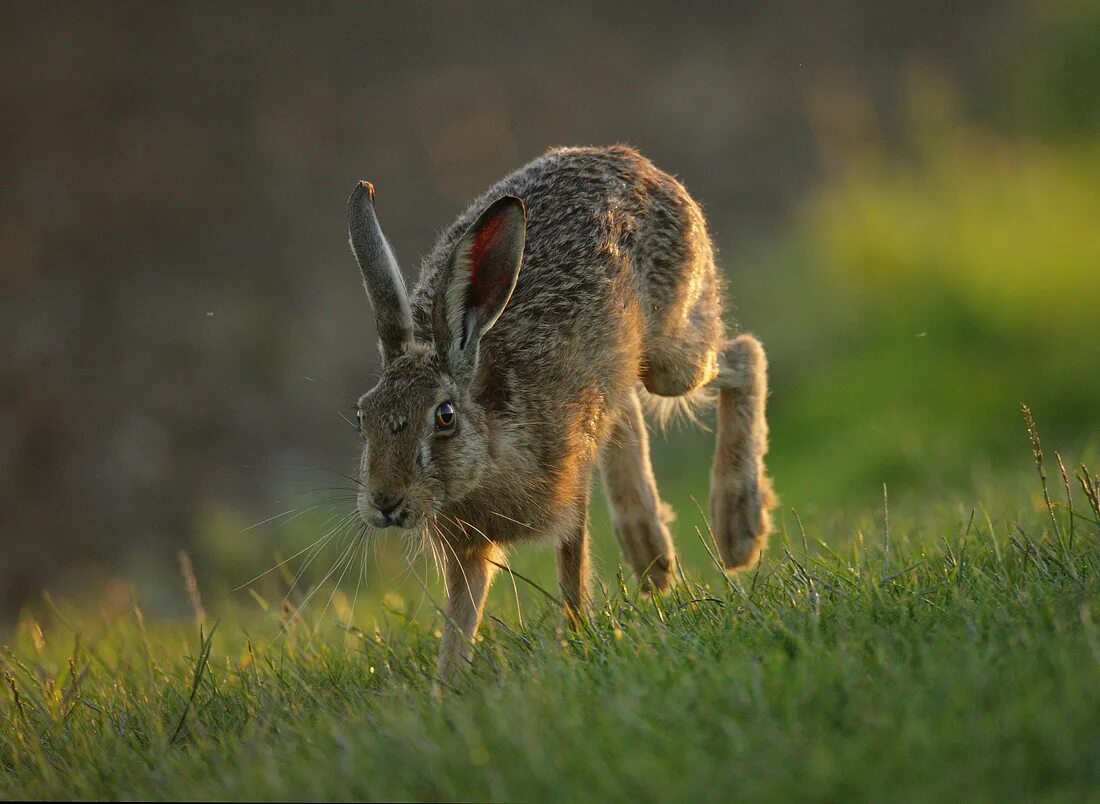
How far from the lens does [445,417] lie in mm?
4535

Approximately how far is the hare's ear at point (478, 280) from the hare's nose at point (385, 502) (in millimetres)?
623

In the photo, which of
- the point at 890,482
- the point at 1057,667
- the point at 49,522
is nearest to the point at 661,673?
the point at 1057,667

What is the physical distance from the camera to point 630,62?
15547 millimetres

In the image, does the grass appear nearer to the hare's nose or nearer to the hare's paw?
the hare's nose

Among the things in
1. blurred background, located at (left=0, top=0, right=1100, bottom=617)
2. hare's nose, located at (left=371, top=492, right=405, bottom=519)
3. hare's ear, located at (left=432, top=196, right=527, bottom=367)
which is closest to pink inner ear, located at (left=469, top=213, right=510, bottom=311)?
hare's ear, located at (left=432, top=196, right=527, bottom=367)

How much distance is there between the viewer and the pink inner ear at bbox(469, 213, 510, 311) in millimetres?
4586

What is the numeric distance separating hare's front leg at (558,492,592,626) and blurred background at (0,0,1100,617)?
4.70 feet

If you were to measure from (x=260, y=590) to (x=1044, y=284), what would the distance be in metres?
5.94

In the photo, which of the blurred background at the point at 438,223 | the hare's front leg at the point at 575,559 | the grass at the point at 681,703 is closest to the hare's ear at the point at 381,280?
the hare's front leg at the point at 575,559

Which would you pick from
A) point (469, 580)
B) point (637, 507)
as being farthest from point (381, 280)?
point (637, 507)

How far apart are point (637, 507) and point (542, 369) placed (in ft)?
3.82

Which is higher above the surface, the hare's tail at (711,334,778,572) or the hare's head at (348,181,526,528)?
the hare's head at (348,181,526,528)

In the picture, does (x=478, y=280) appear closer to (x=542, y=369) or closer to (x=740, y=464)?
(x=542, y=369)

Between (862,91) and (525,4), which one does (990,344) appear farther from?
(525,4)
